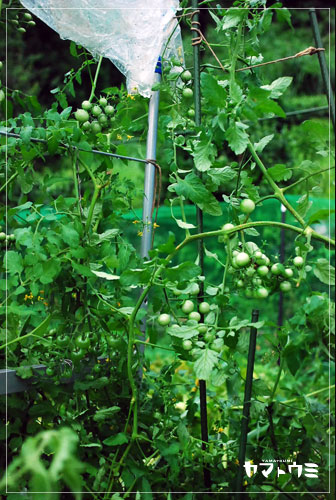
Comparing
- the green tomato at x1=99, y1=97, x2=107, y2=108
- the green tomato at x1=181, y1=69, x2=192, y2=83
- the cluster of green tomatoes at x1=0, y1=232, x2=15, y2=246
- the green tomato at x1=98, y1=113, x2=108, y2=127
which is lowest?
the cluster of green tomatoes at x1=0, y1=232, x2=15, y2=246

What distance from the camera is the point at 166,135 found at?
159 cm

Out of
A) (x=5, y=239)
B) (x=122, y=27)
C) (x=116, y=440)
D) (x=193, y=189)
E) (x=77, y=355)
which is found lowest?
(x=116, y=440)

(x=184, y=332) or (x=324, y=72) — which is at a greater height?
(x=324, y=72)

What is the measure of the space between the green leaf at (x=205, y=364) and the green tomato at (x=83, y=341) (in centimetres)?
26

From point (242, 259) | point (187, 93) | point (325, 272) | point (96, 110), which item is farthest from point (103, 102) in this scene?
point (325, 272)

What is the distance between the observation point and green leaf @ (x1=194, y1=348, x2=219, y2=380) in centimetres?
109

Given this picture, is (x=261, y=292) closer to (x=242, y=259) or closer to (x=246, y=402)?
(x=242, y=259)

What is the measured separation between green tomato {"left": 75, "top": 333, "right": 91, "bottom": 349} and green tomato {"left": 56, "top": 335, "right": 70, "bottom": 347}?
31 mm

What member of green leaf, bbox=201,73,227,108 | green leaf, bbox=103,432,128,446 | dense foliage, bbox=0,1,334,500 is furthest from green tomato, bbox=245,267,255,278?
green leaf, bbox=103,432,128,446

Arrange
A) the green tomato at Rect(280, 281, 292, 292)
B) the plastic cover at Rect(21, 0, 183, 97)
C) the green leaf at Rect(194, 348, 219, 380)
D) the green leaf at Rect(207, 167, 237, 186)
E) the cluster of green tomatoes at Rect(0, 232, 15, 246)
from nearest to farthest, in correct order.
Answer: the green leaf at Rect(194, 348, 219, 380), the green tomato at Rect(280, 281, 292, 292), the green leaf at Rect(207, 167, 237, 186), the cluster of green tomatoes at Rect(0, 232, 15, 246), the plastic cover at Rect(21, 0, 183, 97)

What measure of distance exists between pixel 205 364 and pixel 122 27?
0.98 m

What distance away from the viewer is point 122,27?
5.09ft

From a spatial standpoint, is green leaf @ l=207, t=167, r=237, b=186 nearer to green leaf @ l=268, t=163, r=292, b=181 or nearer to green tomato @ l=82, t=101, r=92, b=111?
green leaf @ l=268, t=163, r=292, b=181

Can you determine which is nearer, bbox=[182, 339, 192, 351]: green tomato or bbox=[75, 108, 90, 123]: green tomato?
bbox=[182, 339, 192, 351]: green tomato
